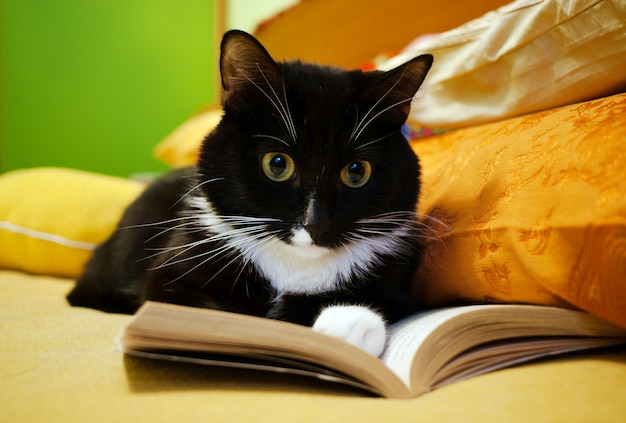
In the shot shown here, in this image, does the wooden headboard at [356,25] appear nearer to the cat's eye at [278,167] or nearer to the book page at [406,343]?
the cat's eye at [278,167]

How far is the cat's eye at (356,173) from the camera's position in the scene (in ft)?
2.99

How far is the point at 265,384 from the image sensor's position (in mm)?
631

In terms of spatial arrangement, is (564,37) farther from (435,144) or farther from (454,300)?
(454,300)

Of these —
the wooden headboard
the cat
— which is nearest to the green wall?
the wooden headboard

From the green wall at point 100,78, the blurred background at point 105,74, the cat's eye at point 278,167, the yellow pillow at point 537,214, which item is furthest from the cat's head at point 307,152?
the green wall at point 100,78

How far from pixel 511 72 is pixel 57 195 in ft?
5.03

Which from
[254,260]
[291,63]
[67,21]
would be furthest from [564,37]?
[67,21]

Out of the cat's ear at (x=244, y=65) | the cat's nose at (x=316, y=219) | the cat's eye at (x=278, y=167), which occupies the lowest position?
the cat's nose at (x=316, y=219)

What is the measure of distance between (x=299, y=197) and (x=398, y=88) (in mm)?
302

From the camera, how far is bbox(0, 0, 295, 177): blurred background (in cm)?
350

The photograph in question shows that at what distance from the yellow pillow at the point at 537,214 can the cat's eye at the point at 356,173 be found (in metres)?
0.21

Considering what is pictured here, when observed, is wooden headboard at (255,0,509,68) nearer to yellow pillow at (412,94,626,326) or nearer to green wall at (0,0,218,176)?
yellow pillow at (412,94,626,326)

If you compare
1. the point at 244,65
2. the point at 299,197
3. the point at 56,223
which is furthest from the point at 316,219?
the point at 56,223

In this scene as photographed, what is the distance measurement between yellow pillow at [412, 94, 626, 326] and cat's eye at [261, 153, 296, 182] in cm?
35
